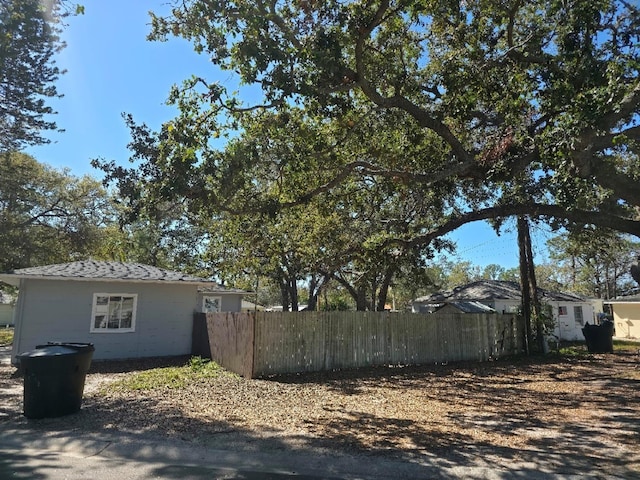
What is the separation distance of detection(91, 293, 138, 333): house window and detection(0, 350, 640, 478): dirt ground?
269 centimetres

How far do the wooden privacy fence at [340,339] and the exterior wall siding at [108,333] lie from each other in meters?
0.83

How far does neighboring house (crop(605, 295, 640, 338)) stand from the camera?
29.8 meters

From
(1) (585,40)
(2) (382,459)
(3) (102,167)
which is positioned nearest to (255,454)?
(2) (382,459)

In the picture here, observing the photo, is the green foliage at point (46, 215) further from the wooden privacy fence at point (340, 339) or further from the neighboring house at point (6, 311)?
the neighboring house at point (6, 311)

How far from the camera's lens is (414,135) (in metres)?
11.4

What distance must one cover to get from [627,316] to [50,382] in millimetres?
34581

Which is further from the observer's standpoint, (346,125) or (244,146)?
(346,125)

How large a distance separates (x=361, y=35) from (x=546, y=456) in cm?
693

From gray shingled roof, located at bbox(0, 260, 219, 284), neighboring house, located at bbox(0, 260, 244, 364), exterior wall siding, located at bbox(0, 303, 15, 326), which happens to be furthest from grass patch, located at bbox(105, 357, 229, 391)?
exterior wall siding, located at bbox(0, 303, 15, 326)

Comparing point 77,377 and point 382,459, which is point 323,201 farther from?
point 382,459

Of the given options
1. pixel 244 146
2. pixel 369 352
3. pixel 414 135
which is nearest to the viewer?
pixel 244 146

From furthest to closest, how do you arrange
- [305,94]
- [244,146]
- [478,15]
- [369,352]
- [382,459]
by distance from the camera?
[369,352] < [478,15] < [244,146] < [305,94] < [382,459]

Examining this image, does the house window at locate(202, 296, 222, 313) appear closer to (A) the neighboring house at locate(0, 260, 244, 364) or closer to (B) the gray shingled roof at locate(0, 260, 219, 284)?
(B) the gray shingled roof at locate(0, 260, 219, 284)

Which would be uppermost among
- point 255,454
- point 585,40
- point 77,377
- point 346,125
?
point 585,40
